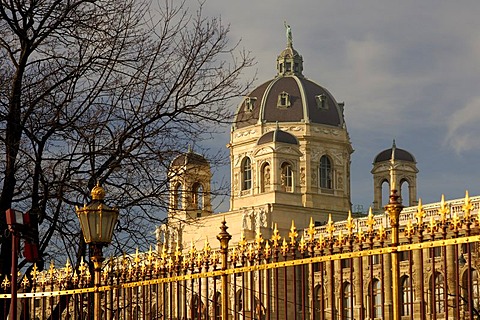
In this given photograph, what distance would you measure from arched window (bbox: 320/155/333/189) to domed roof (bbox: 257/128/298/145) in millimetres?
6872

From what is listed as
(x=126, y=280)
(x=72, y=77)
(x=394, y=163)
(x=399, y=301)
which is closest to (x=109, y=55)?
(x=72, y=77)

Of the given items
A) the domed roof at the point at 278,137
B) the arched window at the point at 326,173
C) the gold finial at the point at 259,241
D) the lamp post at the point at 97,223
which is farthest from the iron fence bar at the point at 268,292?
the arched window at the point at 326,173

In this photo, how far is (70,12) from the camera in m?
14.9

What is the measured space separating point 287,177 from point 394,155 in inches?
294

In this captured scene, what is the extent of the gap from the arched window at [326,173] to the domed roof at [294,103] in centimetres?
280

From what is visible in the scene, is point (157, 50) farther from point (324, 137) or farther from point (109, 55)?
point (324, 137)

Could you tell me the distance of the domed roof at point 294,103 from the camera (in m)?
82.2

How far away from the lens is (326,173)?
82125 millimetres

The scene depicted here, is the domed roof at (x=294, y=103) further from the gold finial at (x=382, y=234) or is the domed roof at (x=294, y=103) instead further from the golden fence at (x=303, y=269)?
the gold finial at (x=382, y=234)

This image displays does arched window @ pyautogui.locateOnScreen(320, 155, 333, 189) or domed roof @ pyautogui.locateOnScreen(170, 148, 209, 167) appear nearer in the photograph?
domed roof @ pyautogui.locateOnScreen(170, 148, 209, 167)

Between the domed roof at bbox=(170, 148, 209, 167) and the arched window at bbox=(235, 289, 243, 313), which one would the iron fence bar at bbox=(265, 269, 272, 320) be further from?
the domed roof at bbox=(170, 148, 209, 167)

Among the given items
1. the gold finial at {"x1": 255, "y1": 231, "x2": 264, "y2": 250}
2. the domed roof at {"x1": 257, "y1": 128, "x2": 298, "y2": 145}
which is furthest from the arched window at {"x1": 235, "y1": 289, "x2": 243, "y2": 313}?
the domed roof at {"x1": 257, "y1": 128, "x2": 298, "y2": 145}

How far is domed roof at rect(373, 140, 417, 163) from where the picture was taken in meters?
77.6

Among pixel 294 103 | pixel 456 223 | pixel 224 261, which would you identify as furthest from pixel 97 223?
pixel 294 103
